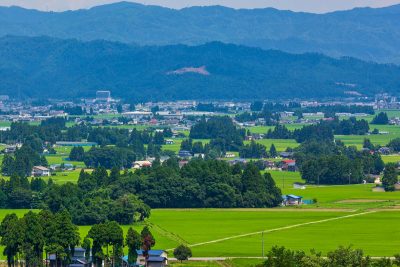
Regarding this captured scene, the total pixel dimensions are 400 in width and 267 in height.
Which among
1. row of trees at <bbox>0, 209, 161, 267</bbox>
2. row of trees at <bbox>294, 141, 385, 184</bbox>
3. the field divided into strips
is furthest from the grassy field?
row of trees at <bbox>0, 209, 161, 267</bbox>

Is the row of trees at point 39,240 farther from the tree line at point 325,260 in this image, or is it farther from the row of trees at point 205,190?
the row of trees at point 205,190

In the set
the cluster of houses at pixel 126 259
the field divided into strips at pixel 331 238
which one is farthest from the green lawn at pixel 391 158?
the cluster of houses at pixel 126 259

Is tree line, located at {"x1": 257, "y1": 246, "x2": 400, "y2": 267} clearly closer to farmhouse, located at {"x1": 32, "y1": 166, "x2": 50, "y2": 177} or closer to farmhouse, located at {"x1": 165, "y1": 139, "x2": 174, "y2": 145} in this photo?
farmhouse, located at {"x1": 32, "y1": 166, "x2": 50, "y2": 177}

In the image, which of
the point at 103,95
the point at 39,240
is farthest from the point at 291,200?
the point at 103,95

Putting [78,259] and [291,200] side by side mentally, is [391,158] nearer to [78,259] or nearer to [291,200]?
[291,200]

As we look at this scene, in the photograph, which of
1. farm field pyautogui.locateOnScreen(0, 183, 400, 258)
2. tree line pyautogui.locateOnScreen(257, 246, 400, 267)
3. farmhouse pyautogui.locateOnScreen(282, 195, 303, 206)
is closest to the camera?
tree line pyautogui.locateOnScreen(257, 246, 400, 267)

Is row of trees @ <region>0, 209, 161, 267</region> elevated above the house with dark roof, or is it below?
above

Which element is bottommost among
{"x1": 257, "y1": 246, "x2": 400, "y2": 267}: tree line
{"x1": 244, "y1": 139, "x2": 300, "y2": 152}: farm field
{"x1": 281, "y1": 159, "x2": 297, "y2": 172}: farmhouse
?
{"x1": 244, "y1": 139, "x2": 300, "y2": 152}: farm field

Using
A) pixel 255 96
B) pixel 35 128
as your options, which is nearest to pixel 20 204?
pixel 35 128

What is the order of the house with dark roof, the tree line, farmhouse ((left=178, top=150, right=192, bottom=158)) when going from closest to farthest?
the tree line < the house with dark roof < farmhouse ((left=178, top=150, right=192, bottom=158))
